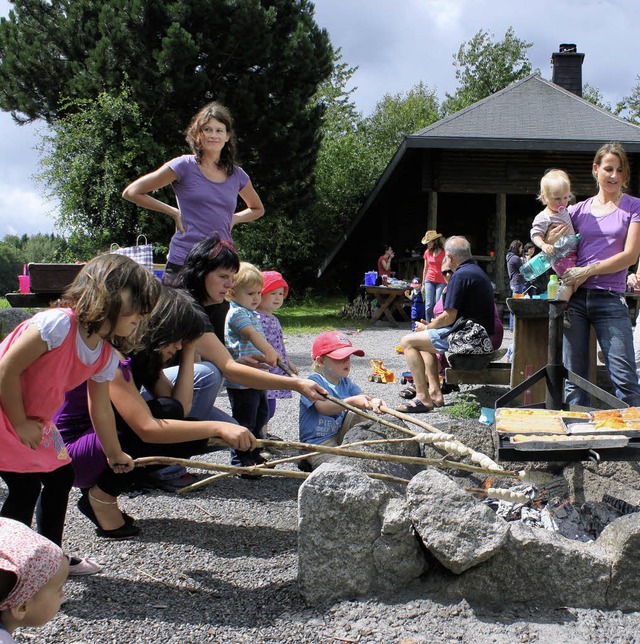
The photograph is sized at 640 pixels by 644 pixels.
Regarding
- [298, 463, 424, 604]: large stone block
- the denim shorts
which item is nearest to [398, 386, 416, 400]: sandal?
the denim shorts

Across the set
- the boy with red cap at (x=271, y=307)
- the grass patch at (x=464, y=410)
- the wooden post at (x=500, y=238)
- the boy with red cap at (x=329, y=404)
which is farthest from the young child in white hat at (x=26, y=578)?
the wooden post at (x=500, y=238)

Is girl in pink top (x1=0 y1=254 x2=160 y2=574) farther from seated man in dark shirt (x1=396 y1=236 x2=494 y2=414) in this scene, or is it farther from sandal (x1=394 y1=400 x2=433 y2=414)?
sandal (x1=394 y1=400 x2=433 y2=414)

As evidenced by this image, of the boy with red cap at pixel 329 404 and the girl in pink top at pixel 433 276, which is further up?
the girl in pink top at pixel 433 276

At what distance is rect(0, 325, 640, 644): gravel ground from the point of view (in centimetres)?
227

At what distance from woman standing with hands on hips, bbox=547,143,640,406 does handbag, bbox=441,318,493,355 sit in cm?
136

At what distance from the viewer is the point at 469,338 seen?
549cm

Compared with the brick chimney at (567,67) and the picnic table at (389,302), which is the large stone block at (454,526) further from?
the brick chimney at (567,67)

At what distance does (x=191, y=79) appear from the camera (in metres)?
15.5

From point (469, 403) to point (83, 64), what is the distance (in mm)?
13960

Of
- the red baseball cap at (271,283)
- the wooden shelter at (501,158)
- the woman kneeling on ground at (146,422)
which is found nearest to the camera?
the woman kneeling on ground at (146,422)

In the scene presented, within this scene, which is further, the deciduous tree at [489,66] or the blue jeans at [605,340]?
the deciduous tree at [489,66]

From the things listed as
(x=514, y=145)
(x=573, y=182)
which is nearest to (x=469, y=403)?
(x=514, y=145)

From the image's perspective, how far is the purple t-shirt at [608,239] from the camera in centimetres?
392

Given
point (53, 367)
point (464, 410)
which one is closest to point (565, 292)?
point (464, 410)
